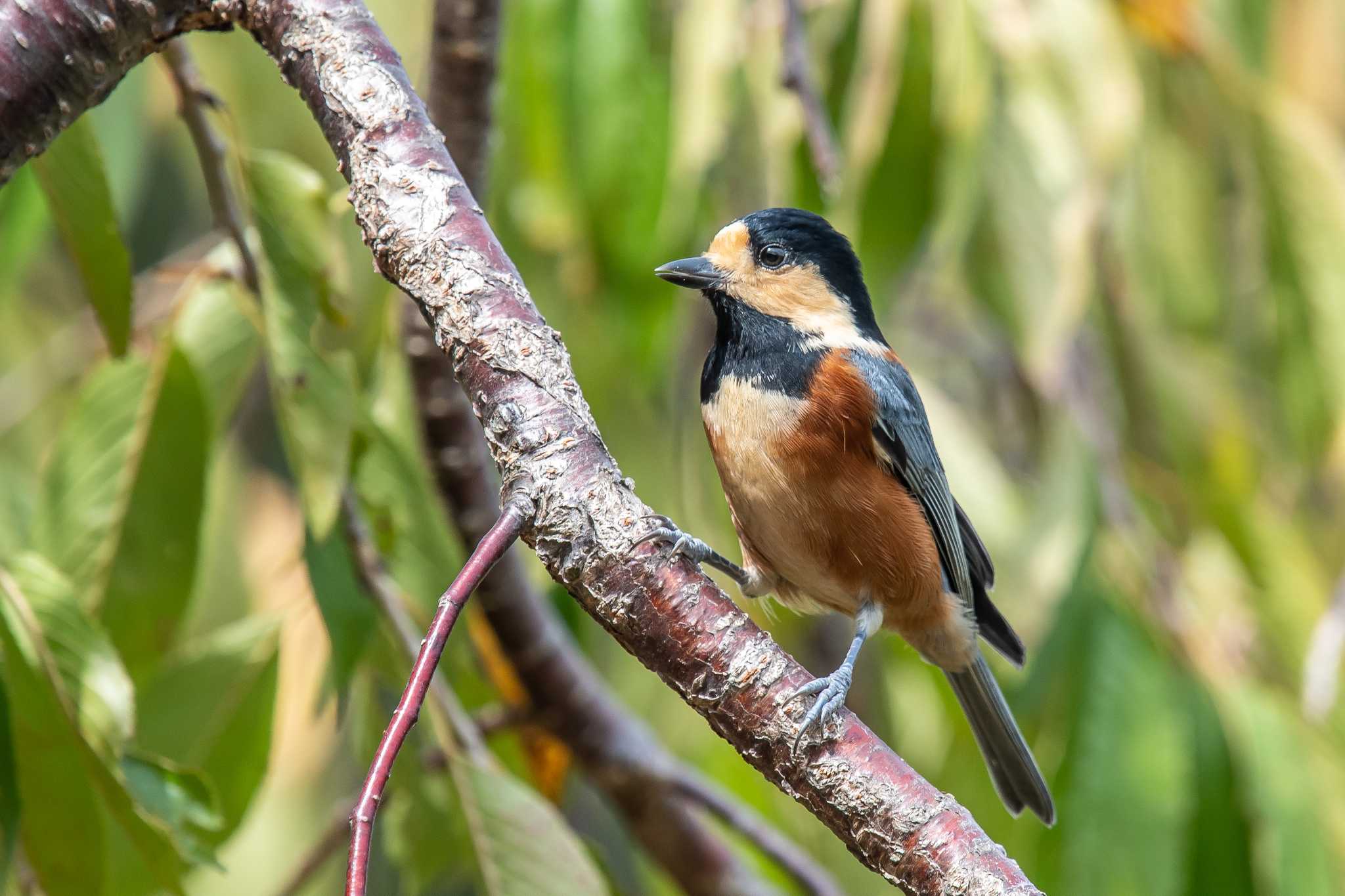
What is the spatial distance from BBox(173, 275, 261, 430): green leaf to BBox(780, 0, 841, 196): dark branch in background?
3.49ft

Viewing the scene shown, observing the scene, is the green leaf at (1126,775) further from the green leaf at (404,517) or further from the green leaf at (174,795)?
the green leaf at (174,795)

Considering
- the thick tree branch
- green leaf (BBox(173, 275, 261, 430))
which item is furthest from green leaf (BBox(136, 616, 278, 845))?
the thick tree branch

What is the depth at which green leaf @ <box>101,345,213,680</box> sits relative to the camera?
2328 mm

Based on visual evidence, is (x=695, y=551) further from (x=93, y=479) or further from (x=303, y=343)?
(x=93, y=479)

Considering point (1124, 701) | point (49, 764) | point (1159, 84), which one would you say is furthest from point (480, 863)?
point (1159, 84)

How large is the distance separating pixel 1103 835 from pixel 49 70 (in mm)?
2344

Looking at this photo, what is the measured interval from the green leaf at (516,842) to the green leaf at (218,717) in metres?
0.53

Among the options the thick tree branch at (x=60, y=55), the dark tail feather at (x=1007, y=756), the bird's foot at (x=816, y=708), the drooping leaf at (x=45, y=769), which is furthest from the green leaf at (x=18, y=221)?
the dark tail feather at (x=1007, y=756)

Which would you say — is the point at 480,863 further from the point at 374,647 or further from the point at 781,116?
the point at 781,116

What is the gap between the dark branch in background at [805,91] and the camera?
6.65ft

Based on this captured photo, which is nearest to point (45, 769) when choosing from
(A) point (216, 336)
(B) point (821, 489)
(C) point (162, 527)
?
(C) point (162, 527)

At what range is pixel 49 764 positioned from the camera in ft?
5.89

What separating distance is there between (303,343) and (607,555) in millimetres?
755

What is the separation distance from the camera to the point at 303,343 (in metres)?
1.92
